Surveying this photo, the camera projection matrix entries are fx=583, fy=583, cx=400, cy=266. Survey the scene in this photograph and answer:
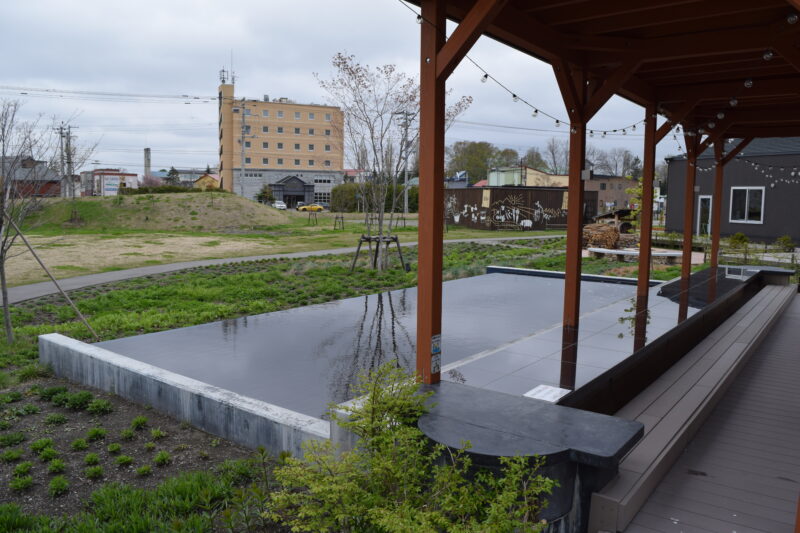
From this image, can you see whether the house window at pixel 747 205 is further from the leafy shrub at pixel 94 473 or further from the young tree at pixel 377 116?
the leafy shrub at pixel 94 473

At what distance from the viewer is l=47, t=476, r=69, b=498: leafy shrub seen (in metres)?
3.56

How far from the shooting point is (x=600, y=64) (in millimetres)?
5574

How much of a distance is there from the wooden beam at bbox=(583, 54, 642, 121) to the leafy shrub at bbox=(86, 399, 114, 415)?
16.1 feet

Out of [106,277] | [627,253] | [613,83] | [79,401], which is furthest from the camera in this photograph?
[627,253]

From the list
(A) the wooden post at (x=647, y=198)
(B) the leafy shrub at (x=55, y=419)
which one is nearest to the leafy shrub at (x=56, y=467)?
(B) the leafy shrub at (x=55, y=419)

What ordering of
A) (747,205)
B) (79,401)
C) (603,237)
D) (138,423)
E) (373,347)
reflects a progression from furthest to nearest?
(747,205) < (603,237) < (373,347) < (79,401) < (138,423)

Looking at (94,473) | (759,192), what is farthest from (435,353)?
(759,192)

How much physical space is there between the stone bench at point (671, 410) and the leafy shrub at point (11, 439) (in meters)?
Result: 3.98

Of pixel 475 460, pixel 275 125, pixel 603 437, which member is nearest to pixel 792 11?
pixel 603 437

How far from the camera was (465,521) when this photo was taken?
253 centimetres

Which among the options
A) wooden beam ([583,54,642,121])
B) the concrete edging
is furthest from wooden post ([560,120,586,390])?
the concrete edging

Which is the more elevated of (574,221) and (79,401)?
(574,221)

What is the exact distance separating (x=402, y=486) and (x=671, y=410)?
2389 mm

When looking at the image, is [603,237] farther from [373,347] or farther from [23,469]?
[23,469]
